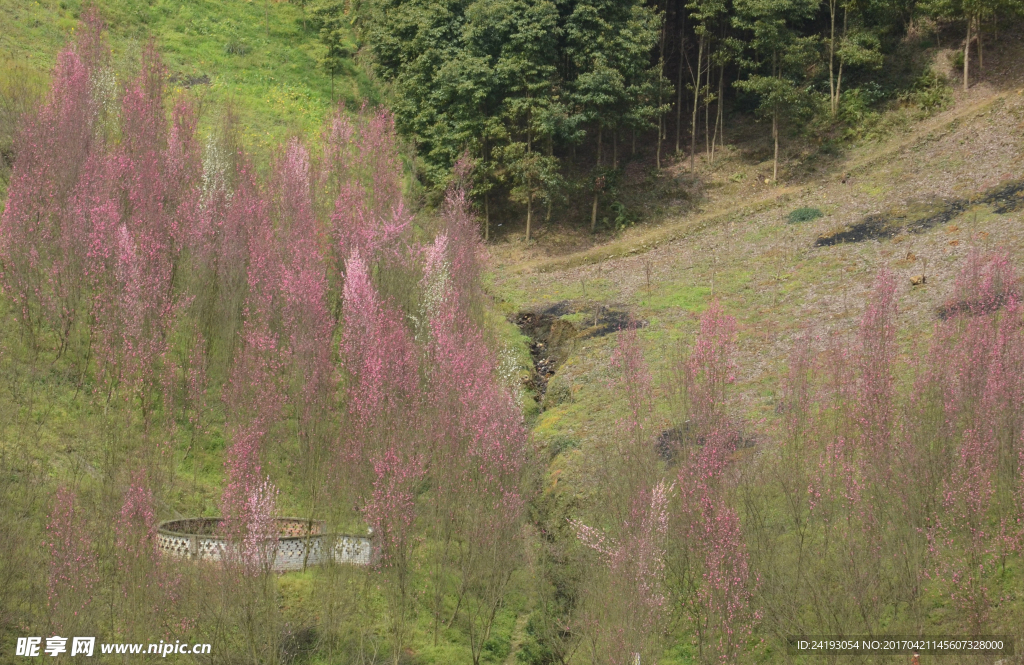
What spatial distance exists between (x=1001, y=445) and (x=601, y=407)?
1369 cm

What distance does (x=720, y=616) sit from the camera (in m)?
20.1

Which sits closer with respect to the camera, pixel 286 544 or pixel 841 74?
pixel 286 544

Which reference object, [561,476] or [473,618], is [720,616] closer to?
[473,618]

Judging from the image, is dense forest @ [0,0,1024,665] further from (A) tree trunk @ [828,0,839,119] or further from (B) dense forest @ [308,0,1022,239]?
(A) tree trunk @ [828,0,839,119]

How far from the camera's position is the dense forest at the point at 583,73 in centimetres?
4844

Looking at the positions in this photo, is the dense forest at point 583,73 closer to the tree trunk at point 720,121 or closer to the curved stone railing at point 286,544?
the tree trunk at point 720,121

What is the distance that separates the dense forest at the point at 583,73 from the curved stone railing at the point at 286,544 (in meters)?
26.8

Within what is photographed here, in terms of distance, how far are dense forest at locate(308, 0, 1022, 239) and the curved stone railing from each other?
26770mm

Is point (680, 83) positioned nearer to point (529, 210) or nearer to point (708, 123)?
point (708, 123)

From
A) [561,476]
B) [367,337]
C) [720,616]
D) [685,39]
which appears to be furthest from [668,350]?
[685,39]

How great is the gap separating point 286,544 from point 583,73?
34118 millimetres

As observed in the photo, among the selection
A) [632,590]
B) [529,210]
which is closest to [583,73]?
[529,210]

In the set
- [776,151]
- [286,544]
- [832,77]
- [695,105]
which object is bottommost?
[286,544]

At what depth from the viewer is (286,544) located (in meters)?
23.0
